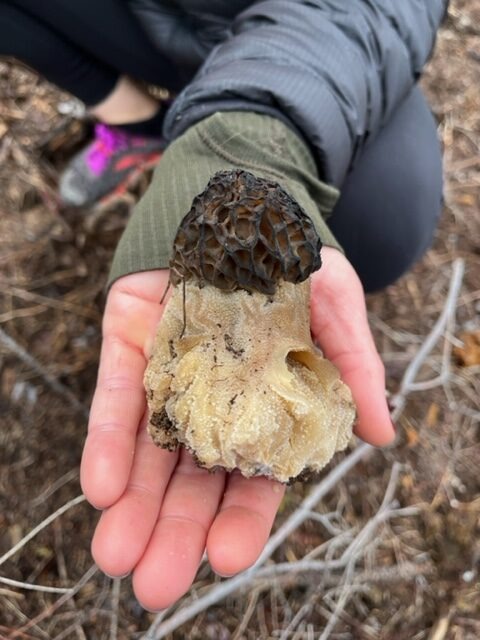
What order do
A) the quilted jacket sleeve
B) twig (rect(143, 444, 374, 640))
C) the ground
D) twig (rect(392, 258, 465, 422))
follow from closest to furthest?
1. twig (rect(143, 444, 374, 640))
2. the quilted jacket sleeve
3. the ground
4. twig (rect(392, 258, 465, 422))

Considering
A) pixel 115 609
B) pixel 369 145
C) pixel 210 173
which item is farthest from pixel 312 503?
pixel 369 145

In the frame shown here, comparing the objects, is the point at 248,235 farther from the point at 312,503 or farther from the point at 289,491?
the point at 289,491

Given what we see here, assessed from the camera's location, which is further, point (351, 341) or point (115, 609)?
point (115, 609)

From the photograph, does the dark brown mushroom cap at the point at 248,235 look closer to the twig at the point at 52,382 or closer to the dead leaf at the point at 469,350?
the twig at the point at 52,382

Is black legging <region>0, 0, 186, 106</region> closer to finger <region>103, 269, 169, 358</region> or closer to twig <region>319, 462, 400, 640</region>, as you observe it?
finger <region>103, 269, 169, 358</region>

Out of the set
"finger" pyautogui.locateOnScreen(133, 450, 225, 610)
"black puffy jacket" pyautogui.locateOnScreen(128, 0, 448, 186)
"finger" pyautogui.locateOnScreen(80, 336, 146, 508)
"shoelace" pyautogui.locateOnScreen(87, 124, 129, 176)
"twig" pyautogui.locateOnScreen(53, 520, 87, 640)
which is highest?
"black puffy jacket" pyautogui.locateOnScreen(128, 0, 448, 186)

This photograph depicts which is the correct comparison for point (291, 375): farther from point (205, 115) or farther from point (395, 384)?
point (395, 384)

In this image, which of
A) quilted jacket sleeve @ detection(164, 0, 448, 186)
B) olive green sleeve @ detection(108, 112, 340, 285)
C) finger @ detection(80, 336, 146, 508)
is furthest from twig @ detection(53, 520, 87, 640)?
quilted jacket sleeve @ detection(164, 0, 448, 186)
